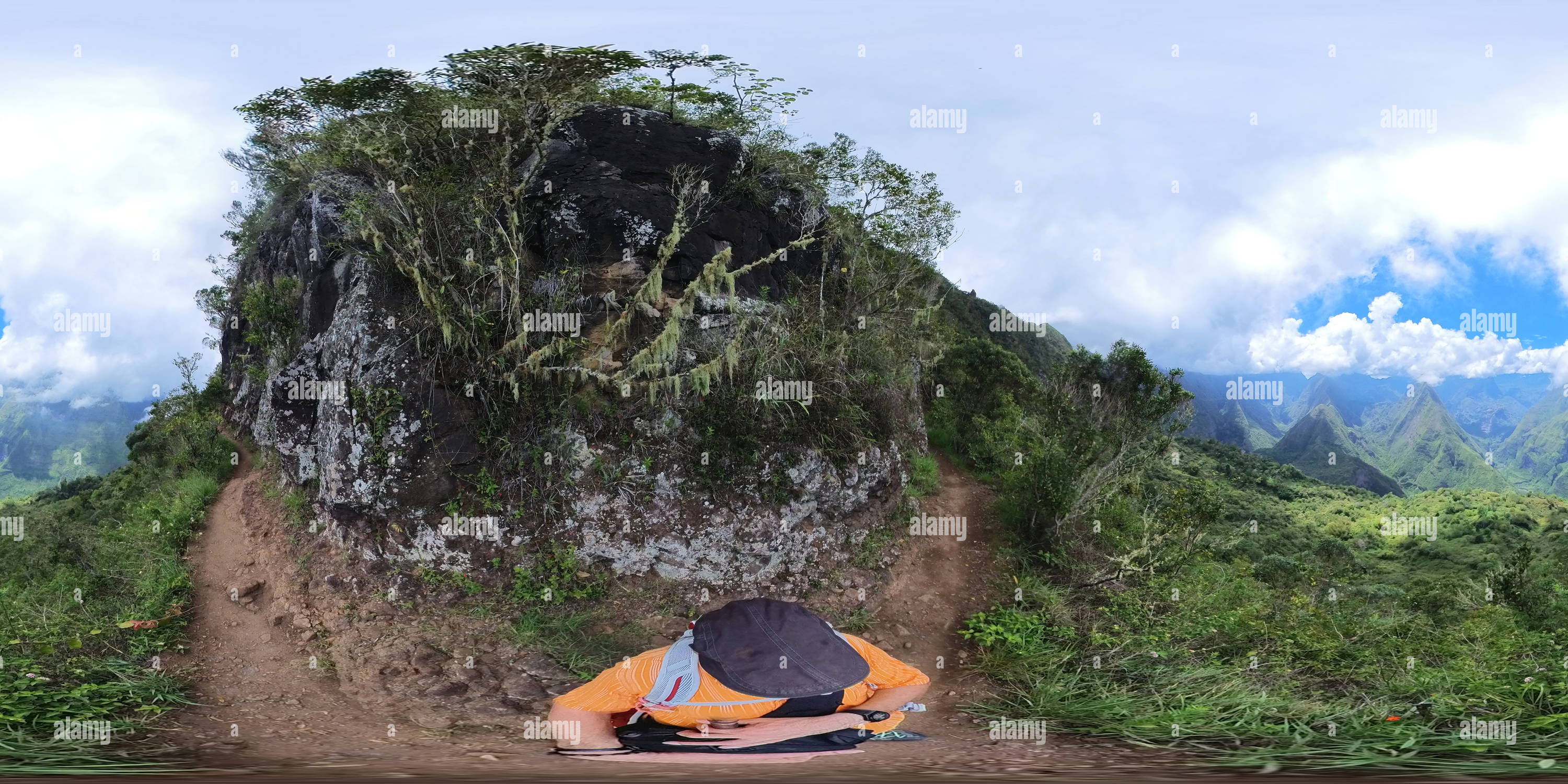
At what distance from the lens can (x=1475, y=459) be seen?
39.6 metres

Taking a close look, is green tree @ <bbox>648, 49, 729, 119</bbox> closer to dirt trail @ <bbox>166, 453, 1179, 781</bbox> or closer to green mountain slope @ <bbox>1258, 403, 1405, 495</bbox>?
dirt trail @ <bbox>166, 453, 1179, 781</bbox>

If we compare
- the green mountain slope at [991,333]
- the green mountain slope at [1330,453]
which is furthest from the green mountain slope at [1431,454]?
the green mountain slope at [991,333]

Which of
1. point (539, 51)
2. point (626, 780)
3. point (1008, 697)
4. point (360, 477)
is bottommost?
point (1008, 697)

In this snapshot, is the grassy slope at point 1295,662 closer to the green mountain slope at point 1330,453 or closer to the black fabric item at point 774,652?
the black fabric item at point 774,652

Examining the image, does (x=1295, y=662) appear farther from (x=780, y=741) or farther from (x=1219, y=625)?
(x=780, y=741)

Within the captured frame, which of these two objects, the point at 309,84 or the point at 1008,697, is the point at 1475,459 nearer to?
the point at 1008,697

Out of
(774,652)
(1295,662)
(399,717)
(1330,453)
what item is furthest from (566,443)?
(1330,453)

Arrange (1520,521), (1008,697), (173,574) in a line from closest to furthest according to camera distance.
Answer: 1. (1008,697)
2. (173,574)
3. (1520,521)

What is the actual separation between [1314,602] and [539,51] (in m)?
14.3

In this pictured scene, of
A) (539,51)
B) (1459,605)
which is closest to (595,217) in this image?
(539,51)

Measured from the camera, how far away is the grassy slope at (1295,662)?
5.32m

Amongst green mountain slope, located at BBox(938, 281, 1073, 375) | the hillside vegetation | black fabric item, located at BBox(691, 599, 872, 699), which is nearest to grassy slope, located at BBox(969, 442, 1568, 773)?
the hillside vegetation

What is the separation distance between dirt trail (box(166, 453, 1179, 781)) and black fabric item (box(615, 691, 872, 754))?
0.17m

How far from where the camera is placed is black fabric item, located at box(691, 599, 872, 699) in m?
5.12
